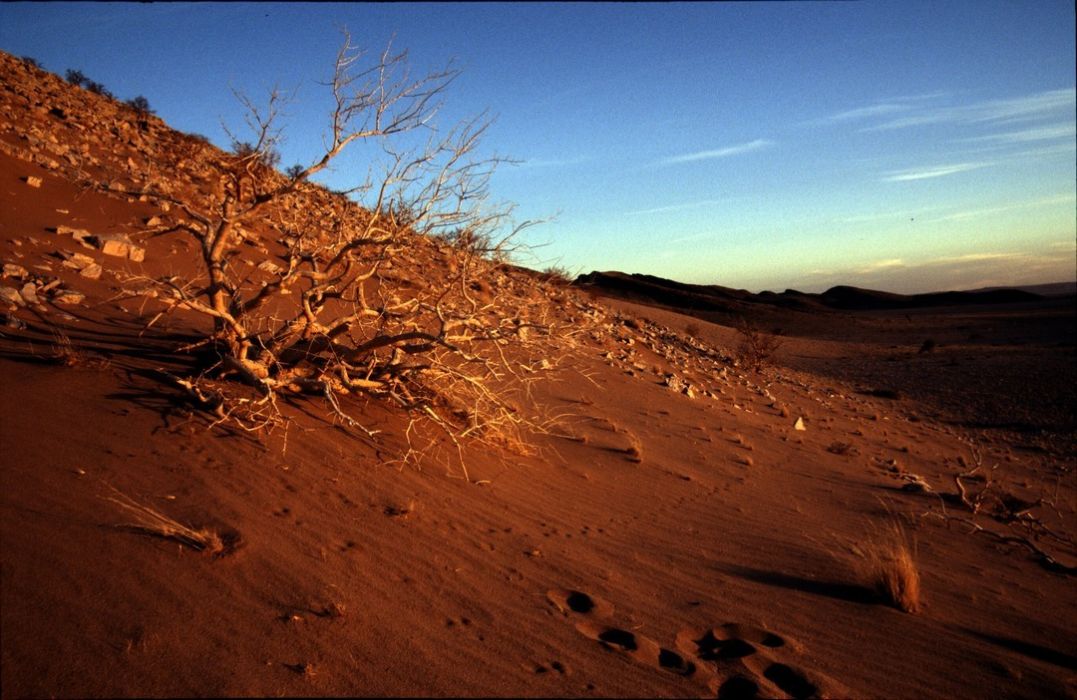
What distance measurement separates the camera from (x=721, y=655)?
12.2ft

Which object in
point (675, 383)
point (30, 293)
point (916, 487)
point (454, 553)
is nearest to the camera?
point (454, 553)

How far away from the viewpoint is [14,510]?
370 cm

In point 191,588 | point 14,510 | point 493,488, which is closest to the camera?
point 191,588

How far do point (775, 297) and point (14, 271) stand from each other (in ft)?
232

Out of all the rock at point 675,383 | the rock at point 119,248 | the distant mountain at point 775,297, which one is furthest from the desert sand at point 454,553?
the distant mountain at point 775,297

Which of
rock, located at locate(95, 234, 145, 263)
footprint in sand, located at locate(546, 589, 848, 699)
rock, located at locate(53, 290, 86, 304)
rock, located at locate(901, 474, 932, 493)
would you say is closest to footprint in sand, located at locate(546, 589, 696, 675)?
footprint in sand, located at locate(546, 589, 848, 699)

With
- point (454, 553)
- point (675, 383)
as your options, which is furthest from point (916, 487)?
point (454, 553)

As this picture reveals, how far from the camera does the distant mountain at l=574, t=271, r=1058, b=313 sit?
5062cm

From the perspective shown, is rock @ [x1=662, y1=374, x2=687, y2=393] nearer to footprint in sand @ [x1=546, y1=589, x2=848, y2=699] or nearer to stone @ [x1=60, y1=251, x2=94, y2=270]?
footprint in sand @ [x1=546, y1=589, x2=848, y2=699]

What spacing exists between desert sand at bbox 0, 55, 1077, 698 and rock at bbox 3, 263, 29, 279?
3cm

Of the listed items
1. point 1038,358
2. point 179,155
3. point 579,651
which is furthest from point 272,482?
point 1038,358

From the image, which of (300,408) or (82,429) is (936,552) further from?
(82,429)

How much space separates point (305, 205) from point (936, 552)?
55.4 feet

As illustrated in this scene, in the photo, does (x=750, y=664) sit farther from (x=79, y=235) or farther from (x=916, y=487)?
(x=79, y=235)
